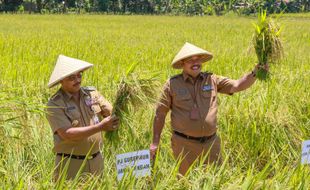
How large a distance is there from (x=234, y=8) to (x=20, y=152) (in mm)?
43814

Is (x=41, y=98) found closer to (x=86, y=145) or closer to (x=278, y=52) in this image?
(x=86, y=145)

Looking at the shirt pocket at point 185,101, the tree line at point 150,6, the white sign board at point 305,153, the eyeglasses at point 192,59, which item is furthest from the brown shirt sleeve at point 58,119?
the tree line at point 150,6

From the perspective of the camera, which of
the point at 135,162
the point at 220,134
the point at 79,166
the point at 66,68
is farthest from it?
the point at 220,134

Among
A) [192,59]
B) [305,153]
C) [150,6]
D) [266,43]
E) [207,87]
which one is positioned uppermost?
[266,43]

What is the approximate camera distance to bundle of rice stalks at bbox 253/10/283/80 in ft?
10.3

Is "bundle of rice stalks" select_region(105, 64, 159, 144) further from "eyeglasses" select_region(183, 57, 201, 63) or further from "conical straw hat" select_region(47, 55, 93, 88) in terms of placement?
"eyeglasses" select_region(183, 57, 201, 63)

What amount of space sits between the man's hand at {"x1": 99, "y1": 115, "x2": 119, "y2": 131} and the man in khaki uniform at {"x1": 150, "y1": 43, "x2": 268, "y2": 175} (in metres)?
0.64

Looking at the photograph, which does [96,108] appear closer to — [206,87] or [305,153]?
[206,87]

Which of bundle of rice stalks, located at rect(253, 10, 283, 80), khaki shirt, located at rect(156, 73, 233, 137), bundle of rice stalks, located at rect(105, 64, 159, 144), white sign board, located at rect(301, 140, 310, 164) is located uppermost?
bundle of rice stalks, located at rect(253, 10, 283, 80)

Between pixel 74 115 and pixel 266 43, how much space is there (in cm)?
139

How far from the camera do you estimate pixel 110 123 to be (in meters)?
2.48

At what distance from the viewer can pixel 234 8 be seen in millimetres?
45406

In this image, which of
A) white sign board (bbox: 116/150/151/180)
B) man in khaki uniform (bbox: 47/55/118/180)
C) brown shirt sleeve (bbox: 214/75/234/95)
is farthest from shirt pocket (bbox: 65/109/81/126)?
brown shirt sleeve (bbox: 214/75/234/95)

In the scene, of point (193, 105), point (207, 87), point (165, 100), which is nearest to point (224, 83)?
point (207, 87)
